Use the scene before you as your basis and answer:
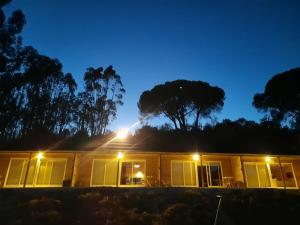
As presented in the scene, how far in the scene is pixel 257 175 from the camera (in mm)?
19344

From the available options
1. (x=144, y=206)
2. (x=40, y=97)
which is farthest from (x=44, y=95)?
(x=144, y=206)

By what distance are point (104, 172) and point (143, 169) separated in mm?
2868

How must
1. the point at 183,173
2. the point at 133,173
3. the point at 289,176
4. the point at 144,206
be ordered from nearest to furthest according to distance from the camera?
the point at 144,206
the point at 133,173
the point at 183,173
the point at 289,176

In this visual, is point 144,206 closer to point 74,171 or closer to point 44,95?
point 74,171

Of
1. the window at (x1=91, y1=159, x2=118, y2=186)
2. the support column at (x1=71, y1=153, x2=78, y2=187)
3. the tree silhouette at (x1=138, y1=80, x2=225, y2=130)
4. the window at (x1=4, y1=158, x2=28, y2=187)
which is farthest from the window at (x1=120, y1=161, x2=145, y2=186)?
the tree silhouette at (x1=138, y1=80, x2=225, y2=130)

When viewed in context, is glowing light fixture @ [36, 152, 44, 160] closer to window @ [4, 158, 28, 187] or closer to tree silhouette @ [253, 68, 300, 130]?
window @ [4, 158, 28, 187]

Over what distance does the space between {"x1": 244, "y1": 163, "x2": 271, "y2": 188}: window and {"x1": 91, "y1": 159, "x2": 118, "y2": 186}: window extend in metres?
9.93

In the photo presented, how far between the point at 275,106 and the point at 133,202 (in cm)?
2562

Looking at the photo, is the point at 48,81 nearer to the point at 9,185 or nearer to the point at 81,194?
the point at 9,185

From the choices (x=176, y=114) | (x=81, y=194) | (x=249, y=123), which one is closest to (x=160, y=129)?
(x=176, y=114)

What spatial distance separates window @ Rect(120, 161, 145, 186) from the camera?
1827 cm

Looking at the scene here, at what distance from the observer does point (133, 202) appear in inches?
511

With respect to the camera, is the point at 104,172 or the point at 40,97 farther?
the point at 40,97

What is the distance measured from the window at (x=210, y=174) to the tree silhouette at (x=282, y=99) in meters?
15.3
